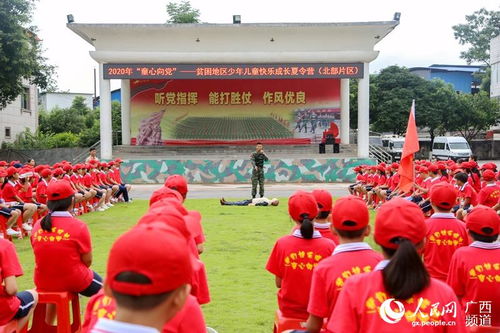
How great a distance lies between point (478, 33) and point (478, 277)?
55.7 meters

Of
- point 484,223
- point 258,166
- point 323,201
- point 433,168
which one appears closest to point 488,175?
point 433,168

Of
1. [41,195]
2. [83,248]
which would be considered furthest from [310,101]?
[83,248]

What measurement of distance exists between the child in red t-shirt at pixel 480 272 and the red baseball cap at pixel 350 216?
1130 mm

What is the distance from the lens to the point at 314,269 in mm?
3158

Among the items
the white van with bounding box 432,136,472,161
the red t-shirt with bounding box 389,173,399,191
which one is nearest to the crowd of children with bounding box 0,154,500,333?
the red t-shirt with bounding box 389,173,399,191

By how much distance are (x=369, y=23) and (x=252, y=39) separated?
16.5 ft

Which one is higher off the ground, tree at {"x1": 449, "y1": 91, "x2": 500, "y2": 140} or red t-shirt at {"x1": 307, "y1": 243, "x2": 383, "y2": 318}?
tree at {"x1": 449, "y1": 91, "x2": 500, "y2": 140}

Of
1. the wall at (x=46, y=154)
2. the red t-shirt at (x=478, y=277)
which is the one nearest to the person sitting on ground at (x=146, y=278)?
Answer: the red t-shirt at (x=478, y=277)

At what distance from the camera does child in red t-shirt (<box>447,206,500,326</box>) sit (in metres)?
3.82

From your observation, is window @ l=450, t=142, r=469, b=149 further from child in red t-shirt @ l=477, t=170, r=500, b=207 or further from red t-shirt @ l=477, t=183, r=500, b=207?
red t-shirt @ l=477, t=183, r=500, b=207

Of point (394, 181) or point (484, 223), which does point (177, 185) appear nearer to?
point (484, 223)

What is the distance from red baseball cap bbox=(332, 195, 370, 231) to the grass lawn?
2.46 meters

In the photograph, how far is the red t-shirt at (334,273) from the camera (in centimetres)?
299

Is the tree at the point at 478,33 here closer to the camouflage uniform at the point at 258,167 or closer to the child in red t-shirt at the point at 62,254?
the camouflage uniform at the point at 258,167
